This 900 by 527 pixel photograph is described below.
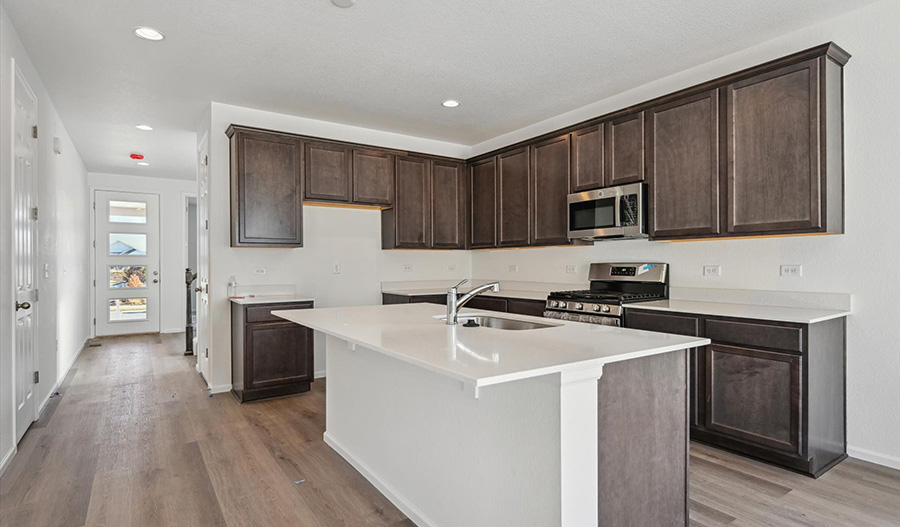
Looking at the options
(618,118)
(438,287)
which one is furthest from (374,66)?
(438,287)

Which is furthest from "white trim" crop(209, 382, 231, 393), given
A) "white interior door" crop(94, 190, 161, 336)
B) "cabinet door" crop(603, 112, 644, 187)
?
"white interior door" crop(94, 190, 161, 336)

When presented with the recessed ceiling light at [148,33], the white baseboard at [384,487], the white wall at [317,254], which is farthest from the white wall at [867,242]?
the recessed ceiling light at [148,33]

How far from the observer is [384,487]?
7.90 ft

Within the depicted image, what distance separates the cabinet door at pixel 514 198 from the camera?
474 cm

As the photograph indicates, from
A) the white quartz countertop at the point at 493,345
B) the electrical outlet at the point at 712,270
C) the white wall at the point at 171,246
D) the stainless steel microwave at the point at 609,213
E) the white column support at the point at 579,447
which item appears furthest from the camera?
the white wall at the point at 171,246

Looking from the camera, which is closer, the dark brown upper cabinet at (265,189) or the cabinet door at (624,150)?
the cabinet door at (624,150)

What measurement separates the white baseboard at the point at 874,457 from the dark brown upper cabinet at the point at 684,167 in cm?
148

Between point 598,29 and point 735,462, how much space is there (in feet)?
8.72

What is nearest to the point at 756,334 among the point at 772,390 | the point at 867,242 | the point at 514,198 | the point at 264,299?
the point at 772,390

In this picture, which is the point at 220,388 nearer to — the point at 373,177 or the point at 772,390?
the point at 373,177

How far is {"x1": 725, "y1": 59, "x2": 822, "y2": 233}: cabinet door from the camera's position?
2.71 m

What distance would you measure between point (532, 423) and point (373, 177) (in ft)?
12.1

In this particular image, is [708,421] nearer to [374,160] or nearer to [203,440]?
[203,440]

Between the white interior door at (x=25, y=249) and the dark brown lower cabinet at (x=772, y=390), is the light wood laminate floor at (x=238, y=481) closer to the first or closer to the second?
the dark brown lower cabinet at (x=772, y=390)
